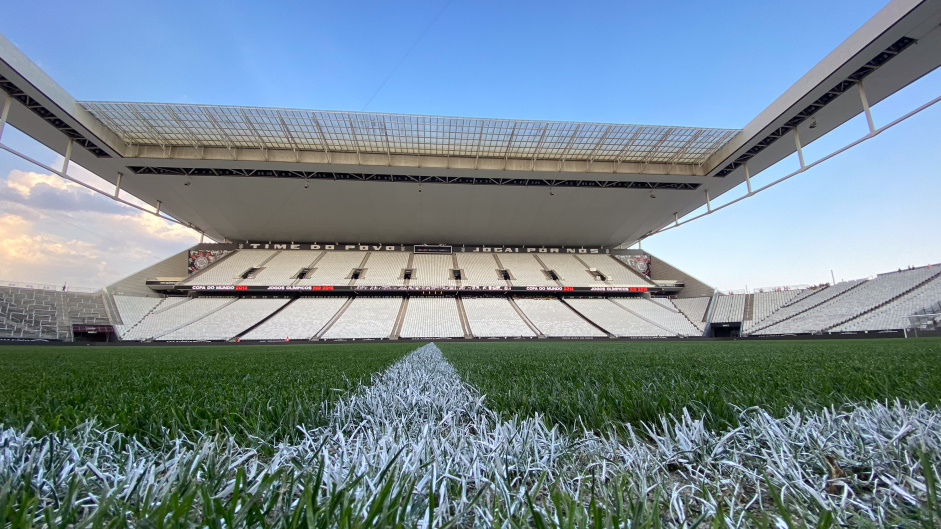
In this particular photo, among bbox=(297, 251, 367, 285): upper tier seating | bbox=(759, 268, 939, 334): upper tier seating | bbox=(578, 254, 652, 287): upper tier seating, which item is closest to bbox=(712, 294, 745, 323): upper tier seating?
bbox=(759, 268, 939, 334): upper tier seating

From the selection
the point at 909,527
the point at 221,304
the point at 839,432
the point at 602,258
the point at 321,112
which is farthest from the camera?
the point at 602,258

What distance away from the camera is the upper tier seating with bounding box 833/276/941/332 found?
47.5 ft

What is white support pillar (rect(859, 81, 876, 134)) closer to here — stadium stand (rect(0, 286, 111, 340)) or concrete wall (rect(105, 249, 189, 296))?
stadium stand (rect(0, 286, 111, 340))

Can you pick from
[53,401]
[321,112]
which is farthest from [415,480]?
[321,112]

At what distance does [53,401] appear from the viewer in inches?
60.6

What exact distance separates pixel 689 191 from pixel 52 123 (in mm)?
29530

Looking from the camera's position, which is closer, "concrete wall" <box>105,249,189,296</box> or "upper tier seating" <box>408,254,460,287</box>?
"concrete wall" <box>105,249,189,296</box>

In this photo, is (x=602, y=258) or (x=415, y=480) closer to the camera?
(x=415, y=480)

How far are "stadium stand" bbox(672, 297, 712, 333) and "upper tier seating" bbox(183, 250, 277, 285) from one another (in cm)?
3050

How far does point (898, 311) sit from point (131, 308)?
3789 cm

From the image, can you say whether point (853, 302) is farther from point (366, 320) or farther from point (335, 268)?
point (335, 268)

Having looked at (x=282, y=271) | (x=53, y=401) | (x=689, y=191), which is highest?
(x=689, y=191)

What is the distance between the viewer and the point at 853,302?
18094 millimetres

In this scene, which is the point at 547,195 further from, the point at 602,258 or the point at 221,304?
the point at 221,304
